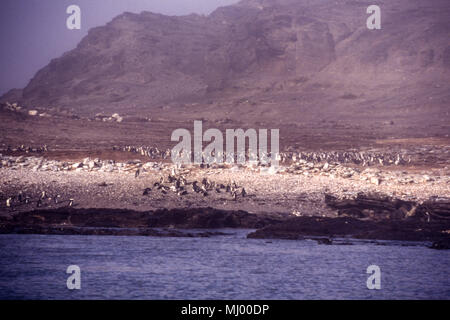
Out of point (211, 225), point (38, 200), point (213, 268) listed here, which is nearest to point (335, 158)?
point (211, 225)

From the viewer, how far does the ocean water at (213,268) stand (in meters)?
15.6

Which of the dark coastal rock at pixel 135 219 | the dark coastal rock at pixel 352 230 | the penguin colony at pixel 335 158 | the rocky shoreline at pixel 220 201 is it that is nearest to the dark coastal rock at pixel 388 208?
the rocky shoreline at pixel 220 201

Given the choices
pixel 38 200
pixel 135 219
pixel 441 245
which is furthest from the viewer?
pixel 38 200

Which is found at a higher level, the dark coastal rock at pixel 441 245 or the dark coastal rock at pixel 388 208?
the dark coastal rock at pixel 388 208

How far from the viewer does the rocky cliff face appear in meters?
79.6

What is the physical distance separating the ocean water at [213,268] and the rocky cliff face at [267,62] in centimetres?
5047

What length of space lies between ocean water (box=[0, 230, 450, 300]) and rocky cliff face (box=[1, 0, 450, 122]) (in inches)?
1987

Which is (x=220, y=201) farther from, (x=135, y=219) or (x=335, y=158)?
(x=335, y=158)

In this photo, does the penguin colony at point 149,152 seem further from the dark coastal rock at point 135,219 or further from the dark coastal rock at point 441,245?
the dark coastal rock at point 441,245

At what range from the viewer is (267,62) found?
98250mm

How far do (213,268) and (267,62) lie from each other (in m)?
82.4

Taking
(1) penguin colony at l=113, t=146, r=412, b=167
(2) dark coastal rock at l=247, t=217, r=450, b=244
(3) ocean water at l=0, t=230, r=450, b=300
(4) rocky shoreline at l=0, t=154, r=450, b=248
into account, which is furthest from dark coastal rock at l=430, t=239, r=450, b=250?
(1) penguin colony at l=113, t=146, r=412, b=167

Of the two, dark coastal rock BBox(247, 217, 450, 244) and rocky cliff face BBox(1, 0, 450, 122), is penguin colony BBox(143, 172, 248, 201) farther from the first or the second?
rocky cliff face BBox(1, 0, 450, 122)

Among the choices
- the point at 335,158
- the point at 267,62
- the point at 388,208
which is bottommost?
the point at 388,208
